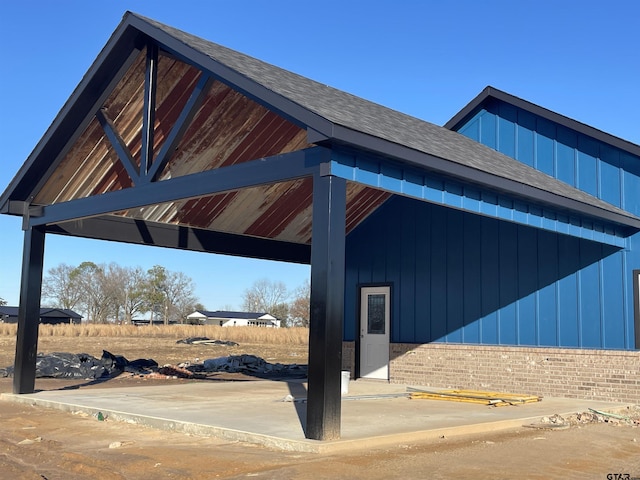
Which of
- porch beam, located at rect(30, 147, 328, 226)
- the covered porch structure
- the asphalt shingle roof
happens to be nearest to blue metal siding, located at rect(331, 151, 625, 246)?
the covered porch structure

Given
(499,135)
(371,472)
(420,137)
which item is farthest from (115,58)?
(499,135)

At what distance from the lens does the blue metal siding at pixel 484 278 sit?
14602 millimetres

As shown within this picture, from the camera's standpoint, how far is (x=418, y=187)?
10203mm

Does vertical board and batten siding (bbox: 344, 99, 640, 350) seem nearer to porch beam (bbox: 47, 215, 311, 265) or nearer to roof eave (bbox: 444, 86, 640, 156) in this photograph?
roof eave (bbox: 444, 86, 640, 156)

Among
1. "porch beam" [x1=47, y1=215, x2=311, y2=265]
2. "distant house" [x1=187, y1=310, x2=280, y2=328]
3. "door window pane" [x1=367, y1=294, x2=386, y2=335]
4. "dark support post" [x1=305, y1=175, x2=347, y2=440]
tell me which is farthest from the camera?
"distant house" [x1=187, y1=310, x2=280, y2=328]

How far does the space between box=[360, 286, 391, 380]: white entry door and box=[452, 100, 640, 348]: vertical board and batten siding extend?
3958 millimetres

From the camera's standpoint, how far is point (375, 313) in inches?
713

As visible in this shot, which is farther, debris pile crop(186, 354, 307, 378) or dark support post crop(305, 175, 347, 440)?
debris pile crop(186, 354, 307, 378)

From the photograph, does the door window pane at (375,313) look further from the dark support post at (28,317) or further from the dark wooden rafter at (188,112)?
the dark wooden rafter at (188,112)

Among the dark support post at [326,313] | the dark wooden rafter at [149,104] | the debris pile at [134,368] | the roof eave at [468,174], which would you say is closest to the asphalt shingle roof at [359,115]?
the roof eave at [468,174]

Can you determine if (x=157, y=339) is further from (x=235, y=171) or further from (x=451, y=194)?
(x=451, y=194)

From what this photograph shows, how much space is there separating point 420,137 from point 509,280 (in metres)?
5.20

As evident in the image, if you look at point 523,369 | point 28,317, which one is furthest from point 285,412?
point 523,369

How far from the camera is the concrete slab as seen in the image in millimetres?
8975
